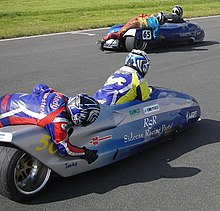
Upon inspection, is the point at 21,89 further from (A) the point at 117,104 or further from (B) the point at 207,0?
(B) the point at 207,0

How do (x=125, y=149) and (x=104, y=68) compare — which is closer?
(x=125, y=149)

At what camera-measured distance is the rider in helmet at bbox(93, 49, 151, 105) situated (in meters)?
5.80

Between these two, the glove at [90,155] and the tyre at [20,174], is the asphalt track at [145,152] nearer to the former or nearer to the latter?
the tyre at [20,174]

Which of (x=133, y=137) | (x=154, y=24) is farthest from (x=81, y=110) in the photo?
(x=154, y=24)

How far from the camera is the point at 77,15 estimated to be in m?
22.8

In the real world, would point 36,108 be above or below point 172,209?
above

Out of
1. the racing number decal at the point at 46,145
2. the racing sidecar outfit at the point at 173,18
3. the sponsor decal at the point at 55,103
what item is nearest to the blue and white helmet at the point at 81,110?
the sponsor decal at the point at 55,103

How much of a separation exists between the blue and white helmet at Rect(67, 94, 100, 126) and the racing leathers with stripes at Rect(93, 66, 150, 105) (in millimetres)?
841

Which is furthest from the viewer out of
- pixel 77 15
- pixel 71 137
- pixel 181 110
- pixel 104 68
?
pixel 77 15

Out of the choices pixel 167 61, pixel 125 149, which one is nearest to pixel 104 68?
pixel 167 61

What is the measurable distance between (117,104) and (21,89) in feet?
12.1

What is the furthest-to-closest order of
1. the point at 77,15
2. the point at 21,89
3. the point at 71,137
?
1. the point at 77,15
2. the point at 21,89
3. the point at 71,137

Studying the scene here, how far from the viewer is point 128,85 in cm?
593

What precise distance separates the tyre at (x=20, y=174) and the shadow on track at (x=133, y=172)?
11cm
